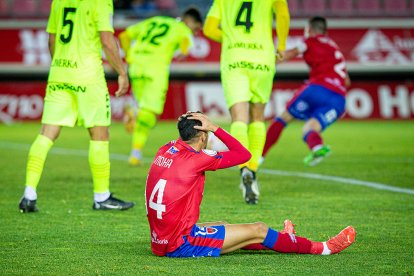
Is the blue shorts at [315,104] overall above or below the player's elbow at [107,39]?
below

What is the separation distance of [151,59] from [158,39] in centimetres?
31

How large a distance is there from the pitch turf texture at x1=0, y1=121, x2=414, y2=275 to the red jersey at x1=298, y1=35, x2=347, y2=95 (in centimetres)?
120

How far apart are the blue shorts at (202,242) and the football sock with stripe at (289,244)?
1.06ft

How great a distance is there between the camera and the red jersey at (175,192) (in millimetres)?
6262

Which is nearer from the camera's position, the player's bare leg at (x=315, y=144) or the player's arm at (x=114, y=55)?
the player's arm at (x=114, y=55)

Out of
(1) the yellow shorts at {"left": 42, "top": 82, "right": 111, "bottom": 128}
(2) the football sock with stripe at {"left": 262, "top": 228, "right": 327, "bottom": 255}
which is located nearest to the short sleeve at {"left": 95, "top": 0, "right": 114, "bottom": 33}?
(1) the yellow shorts at {"left": 42, "top": 82, "right": 111, "bottom": 128}

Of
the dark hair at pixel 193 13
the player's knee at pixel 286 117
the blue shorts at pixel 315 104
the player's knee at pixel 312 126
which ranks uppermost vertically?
the dark hair at pixel 193 13

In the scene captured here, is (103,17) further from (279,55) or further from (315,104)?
(315,104)

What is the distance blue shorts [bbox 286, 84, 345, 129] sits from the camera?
12859 millimetres

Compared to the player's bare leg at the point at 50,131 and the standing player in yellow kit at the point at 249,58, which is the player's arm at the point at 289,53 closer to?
the standing player in yellow kit at the point at 249,58

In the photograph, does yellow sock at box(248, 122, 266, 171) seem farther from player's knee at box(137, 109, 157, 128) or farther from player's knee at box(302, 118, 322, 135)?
player's knee at box(137, 109, 157, 128)

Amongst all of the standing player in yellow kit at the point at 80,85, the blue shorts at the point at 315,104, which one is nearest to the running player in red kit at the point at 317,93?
the blue shorts at the point at 315,104

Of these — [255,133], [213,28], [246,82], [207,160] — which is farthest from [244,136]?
[207,160]

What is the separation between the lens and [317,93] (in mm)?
12883
